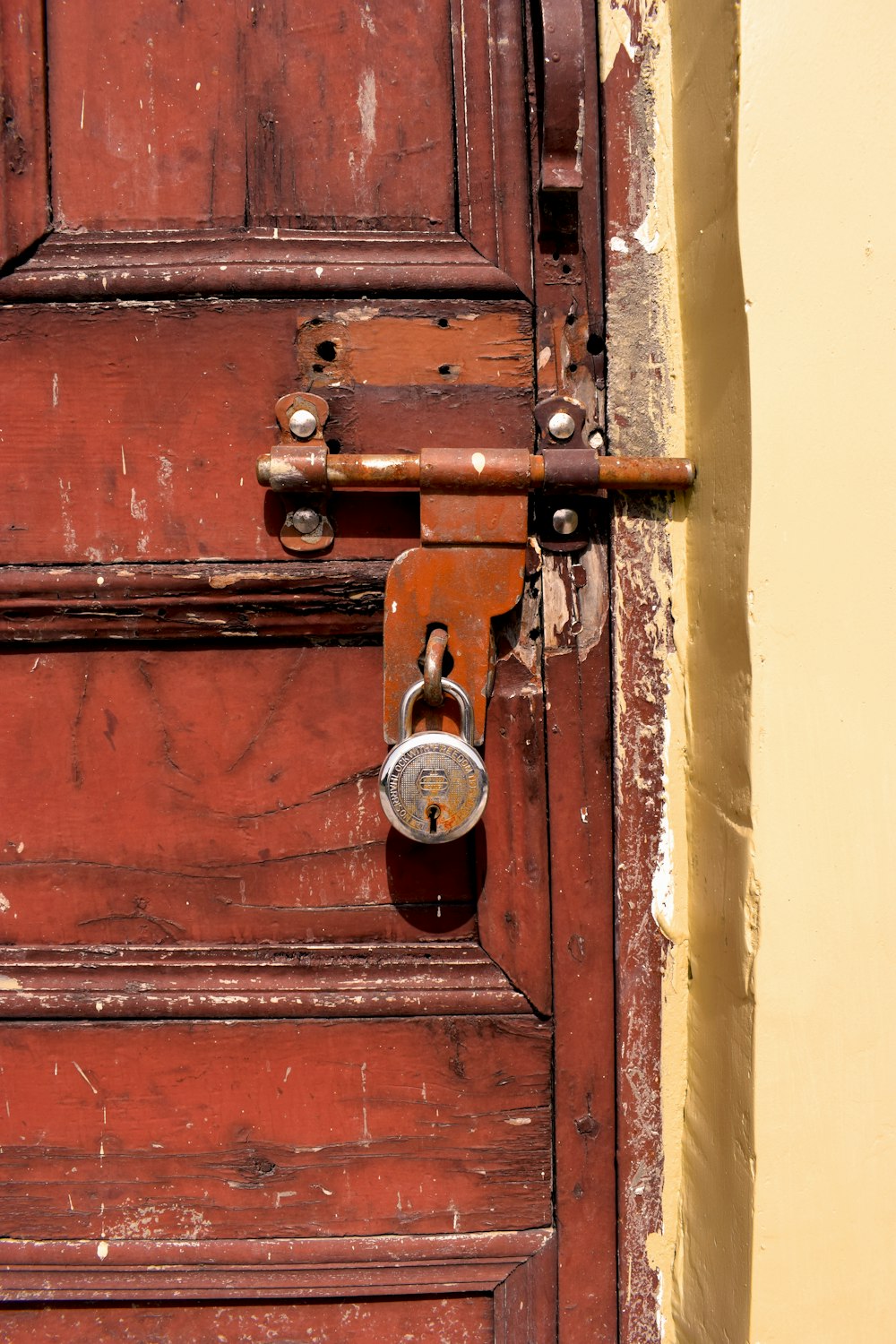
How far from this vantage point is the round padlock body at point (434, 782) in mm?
634

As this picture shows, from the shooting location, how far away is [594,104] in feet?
2.30

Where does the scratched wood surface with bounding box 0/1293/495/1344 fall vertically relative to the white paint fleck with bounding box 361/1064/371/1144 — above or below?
below

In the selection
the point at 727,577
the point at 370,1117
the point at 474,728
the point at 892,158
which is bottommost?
the point at 370,1117

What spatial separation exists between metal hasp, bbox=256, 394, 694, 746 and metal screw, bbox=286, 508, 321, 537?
23 millimetres

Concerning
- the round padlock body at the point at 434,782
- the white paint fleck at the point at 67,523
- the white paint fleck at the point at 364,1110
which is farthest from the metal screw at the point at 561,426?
the white paint fleck at the point at 364,1110

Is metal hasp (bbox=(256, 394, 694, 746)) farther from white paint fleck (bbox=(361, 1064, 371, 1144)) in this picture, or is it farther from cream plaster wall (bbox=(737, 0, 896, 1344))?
white paint fleck (bbox=(361, 1064, 371, 1144))

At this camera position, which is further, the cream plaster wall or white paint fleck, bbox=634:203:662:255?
white paint fleck, bbox=634:203:662:255

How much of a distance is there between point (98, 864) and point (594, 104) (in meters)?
0.80

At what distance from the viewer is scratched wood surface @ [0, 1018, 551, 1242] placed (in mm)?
729

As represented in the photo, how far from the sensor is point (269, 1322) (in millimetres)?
732

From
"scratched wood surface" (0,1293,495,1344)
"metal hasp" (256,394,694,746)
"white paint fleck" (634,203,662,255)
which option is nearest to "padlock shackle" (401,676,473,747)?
"metal hasp" (256,394,694,746)

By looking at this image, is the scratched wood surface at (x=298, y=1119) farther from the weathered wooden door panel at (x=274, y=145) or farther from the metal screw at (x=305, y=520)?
the weathered wooden door panel at (x=274, y=145)

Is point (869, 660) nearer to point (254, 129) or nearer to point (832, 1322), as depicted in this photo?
point (832, 1322)

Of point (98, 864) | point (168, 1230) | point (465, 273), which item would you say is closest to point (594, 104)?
point (465, 273)
